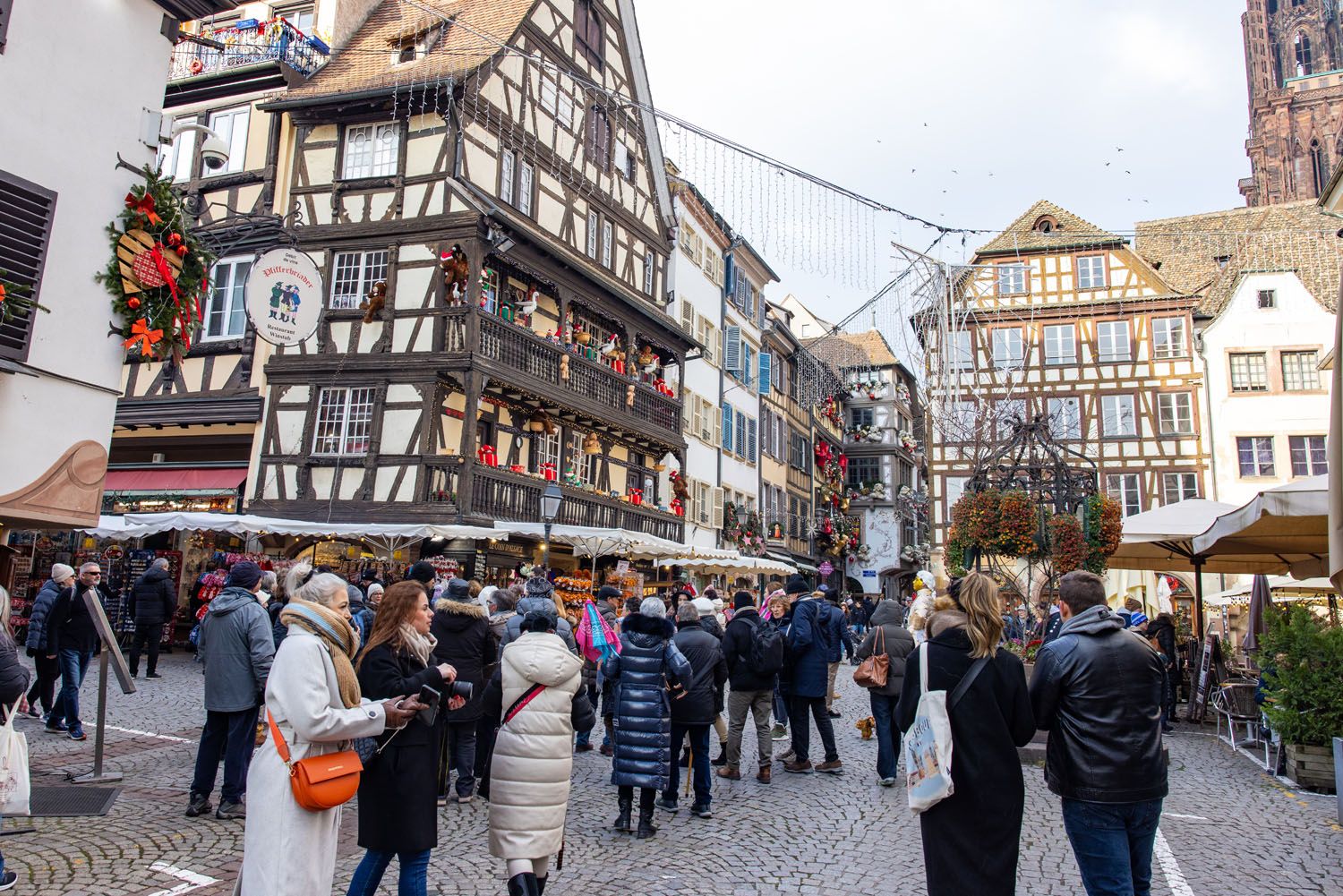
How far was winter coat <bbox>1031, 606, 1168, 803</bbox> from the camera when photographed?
4402 millimetres

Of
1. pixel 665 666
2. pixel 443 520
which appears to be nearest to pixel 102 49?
pixel 665 666

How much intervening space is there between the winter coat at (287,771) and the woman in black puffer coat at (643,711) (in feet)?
11.0

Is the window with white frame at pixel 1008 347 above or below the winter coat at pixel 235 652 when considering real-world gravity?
above

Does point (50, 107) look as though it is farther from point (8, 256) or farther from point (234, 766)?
point (234, 766)

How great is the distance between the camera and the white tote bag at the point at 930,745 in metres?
4.28

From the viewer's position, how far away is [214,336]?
21.2 m

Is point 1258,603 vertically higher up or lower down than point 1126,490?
lower down

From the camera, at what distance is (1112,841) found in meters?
4.39

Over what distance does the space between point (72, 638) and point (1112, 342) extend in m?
35.8

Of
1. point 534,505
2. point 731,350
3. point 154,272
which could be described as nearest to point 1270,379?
point 731,350

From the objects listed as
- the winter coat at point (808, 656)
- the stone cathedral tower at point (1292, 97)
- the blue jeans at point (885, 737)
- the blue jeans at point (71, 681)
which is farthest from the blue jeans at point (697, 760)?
the stone cathedral tower at point (1292, 97)

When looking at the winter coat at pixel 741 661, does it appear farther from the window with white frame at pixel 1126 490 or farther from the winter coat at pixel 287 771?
the window with white frame at pixel 1126 490

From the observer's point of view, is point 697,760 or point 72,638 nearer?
point 697,760

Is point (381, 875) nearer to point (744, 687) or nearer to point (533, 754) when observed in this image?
point (533, 754)
